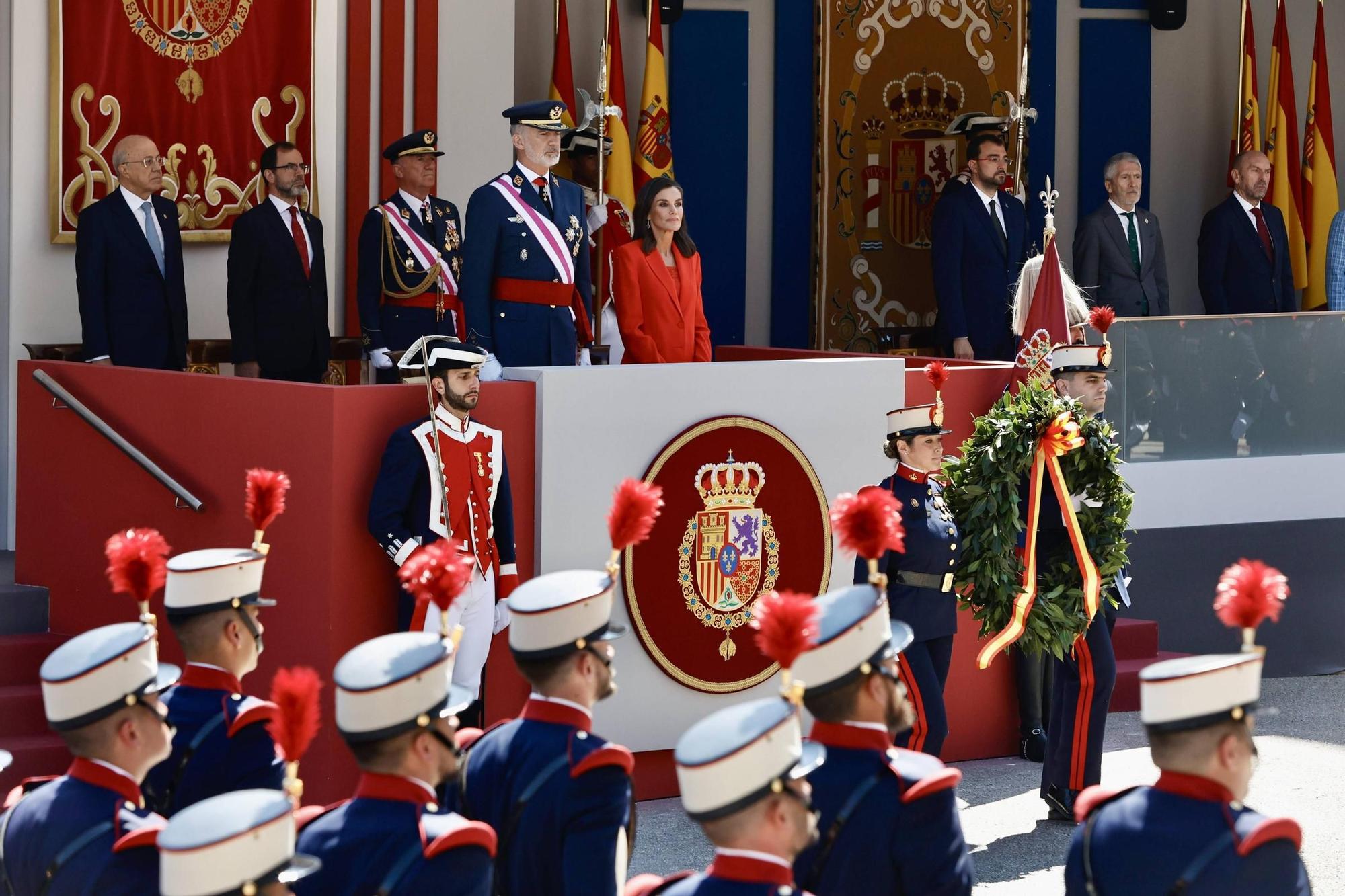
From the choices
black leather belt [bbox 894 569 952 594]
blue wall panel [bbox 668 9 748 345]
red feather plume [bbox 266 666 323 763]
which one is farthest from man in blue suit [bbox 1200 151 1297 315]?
red feather plume [bbox 266 666 323 763]

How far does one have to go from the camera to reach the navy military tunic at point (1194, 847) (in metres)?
3.48

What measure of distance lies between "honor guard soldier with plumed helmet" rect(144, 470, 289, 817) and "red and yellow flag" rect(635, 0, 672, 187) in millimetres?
6697

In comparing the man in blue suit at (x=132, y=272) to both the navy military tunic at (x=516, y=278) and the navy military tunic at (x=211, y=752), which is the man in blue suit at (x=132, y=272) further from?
the navy military tunic at (x=211, y=752)

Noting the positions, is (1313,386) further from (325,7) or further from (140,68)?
(140,68)

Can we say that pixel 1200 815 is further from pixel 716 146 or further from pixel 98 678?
pixel 716 146

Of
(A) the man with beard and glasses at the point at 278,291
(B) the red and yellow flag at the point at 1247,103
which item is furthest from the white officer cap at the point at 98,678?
(B) the red and yellow flag at the point at 1247,103

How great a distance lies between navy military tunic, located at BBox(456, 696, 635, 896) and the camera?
387 cm

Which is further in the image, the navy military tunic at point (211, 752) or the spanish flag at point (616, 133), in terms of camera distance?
the spanish flag at point (616, 133)

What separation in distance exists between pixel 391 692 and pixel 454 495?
283 cm

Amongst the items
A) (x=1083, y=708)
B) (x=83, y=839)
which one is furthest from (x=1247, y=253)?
(x=83, y=839)

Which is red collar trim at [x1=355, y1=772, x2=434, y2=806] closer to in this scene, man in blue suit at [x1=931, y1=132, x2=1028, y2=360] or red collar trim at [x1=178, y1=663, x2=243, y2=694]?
red collar trim at [x1=178, y1=663, x2=243, y2=694]

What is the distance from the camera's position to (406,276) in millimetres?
8594

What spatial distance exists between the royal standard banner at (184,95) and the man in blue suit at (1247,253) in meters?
5.12

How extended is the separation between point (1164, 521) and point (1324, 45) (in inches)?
187
